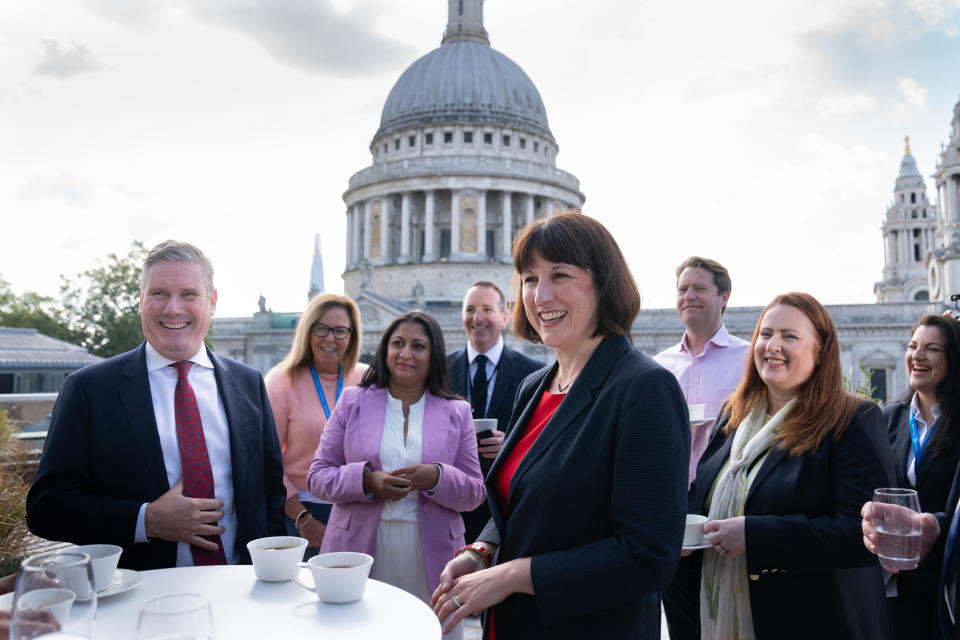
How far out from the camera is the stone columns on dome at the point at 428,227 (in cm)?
5472

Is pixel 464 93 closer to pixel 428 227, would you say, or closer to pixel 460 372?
pixel 428 227

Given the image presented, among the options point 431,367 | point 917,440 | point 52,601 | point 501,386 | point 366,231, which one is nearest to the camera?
point 52,601

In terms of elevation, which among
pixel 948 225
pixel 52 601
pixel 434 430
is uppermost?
pixel 948 225

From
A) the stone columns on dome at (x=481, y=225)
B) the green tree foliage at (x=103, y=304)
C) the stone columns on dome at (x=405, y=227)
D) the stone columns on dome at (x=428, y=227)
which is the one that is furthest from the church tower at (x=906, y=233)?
the green tree foliage at (x=103, y=304)

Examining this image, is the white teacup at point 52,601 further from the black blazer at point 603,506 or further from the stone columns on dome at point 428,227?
the stone columns on dome at point 428,227

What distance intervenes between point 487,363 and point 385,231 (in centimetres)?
5138

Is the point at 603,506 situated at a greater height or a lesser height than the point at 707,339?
lesser

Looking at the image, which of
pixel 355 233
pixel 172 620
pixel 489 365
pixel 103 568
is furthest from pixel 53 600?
pixel 355 233

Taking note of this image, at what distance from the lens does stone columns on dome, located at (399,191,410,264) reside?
2206 inches

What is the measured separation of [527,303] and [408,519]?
2.35 metres

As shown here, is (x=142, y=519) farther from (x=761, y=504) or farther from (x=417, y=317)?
(x=761, y=504)

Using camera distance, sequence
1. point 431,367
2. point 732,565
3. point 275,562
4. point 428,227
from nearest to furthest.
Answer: point 275,562 → point 732,565 → point 431,367 → point 428,227

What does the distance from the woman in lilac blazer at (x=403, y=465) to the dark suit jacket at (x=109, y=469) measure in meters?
0.75

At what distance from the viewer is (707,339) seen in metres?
6.29
